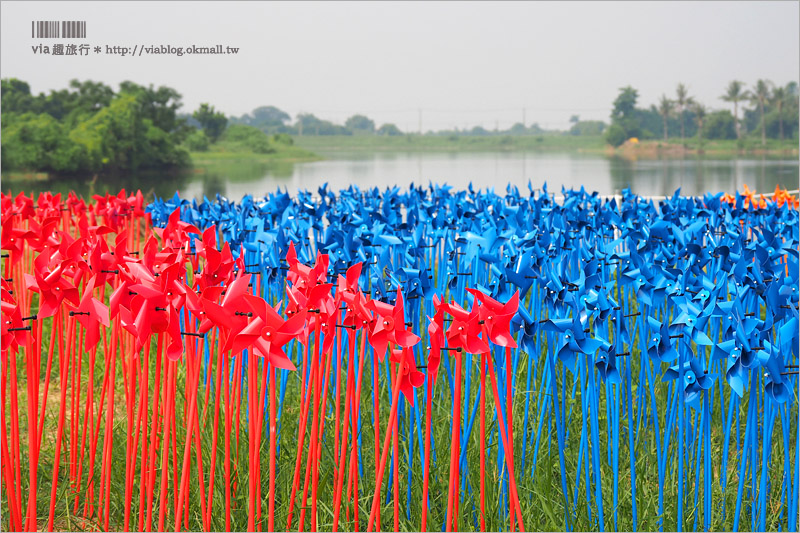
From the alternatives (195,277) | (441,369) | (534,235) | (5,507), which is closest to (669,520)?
(441,369)

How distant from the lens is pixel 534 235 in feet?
11.3

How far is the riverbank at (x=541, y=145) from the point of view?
18.8m

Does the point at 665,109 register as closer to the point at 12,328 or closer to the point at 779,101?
the point at 779,101

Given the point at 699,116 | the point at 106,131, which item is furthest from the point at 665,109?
the point at 106,131

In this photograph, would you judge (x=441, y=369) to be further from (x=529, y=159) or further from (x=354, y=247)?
(x=529, y=159)

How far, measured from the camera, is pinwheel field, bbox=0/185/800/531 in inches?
80.3

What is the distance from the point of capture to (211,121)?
2008 cm

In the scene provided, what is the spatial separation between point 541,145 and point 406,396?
1817 cm

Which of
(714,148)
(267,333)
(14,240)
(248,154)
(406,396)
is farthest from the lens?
(714,148)

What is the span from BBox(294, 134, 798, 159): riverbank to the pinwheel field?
50.4ft

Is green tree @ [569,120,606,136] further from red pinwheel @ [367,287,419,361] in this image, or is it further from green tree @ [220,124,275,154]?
red pinwheel @ [367,287,419,361]

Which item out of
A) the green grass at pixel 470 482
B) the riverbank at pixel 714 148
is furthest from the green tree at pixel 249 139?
the green grass at pixel 470 482

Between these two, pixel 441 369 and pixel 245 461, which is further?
pixel 441 369

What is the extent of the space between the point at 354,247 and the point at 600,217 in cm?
169
